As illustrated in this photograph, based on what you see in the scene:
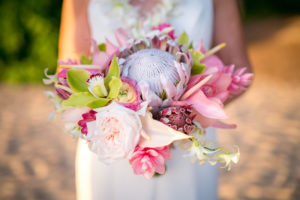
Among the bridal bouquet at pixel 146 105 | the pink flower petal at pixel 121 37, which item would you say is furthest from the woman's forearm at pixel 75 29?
the bridal bouquet at pixel 146 105

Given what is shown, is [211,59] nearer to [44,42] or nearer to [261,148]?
[261,148]

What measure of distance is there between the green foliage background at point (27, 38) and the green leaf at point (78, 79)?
14.8ft

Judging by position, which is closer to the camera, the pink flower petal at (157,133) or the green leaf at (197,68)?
the pink flower petal at (157,133)

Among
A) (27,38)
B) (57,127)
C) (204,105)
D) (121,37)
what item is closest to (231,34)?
(121,37)

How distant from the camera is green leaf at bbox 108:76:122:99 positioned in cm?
81

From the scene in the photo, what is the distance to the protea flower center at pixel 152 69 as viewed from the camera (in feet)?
2.88

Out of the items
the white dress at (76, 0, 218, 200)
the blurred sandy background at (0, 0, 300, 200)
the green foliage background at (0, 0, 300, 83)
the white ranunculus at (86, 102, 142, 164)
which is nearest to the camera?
the white ranunculus at (86, 102, 142, 164)

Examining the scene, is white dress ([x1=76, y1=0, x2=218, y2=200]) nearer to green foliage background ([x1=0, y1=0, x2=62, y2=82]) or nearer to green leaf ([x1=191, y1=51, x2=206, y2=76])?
green leaf ([x1=191, y1=51, x2=206, y2=76])

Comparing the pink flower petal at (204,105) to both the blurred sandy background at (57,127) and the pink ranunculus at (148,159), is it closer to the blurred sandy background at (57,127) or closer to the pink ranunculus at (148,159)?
the pink ranunculus at (148,159)

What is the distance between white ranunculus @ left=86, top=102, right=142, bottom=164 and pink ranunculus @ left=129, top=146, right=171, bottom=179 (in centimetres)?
5

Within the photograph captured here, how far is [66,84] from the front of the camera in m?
0.92

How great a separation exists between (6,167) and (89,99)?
3138mm

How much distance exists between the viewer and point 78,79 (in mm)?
892

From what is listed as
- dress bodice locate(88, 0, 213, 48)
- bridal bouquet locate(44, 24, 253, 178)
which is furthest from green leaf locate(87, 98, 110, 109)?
dress bodice locate(88, 0, 213, 48)
